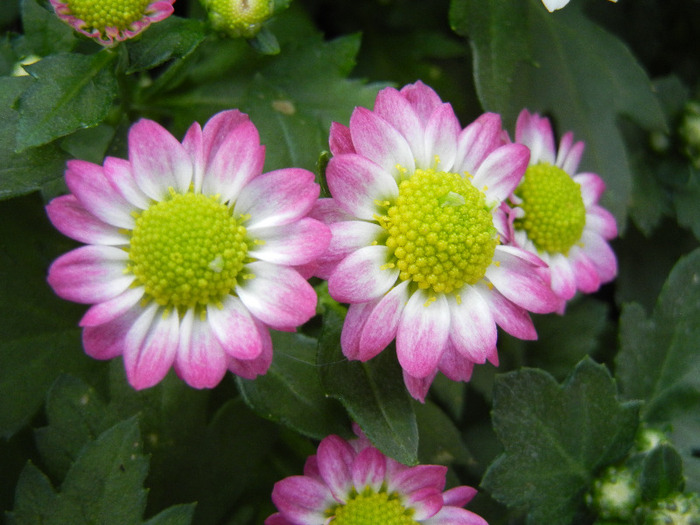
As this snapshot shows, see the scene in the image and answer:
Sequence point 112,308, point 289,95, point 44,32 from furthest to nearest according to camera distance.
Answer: point 289,95 → point 44,32 → point 112,308

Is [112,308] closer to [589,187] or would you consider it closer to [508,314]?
[508,314]

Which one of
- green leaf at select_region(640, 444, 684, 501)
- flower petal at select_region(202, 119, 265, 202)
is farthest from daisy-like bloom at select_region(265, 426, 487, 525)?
flower petal at select_region(202, 119, 265, 202)

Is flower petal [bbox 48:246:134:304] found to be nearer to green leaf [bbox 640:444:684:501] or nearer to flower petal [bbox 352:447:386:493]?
A: flower petal [bbox 352:447:386:493]

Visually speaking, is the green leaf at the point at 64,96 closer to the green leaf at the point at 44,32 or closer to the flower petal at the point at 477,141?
the green leaf at the point at 44,32

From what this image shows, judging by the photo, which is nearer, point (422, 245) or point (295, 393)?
point (422, 245)

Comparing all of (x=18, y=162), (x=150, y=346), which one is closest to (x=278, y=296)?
(x=150, y=346)

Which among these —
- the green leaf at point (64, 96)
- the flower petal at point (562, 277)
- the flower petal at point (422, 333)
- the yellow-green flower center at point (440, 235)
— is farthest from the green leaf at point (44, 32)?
the flower petal at point (562, 277)

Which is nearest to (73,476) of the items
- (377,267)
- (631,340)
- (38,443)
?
(38,443)
